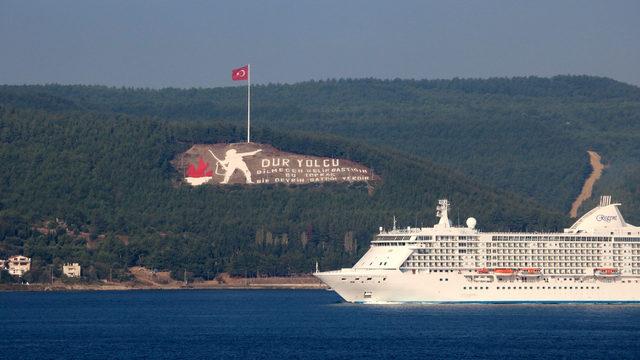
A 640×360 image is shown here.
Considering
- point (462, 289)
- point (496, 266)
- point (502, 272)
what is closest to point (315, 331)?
point (462, 289)

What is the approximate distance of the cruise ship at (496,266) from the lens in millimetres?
141250

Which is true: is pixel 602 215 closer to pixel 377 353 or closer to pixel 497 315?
pixel 497 315

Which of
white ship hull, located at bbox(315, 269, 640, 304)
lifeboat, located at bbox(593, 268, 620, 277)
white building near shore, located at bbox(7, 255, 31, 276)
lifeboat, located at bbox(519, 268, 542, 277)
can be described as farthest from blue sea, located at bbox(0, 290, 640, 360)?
white building near shore, located at bbox(7, 255, 31, 276)

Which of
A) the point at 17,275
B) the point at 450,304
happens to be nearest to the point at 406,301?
the point at 450,304

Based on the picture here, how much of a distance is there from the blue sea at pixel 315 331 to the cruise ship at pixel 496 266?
4.89ft

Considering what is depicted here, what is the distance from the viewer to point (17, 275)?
654ft

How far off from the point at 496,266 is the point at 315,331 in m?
27.2

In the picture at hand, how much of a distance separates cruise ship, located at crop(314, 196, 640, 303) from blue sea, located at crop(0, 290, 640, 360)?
149cm

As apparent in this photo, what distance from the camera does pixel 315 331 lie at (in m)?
122

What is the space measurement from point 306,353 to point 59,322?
33.3m

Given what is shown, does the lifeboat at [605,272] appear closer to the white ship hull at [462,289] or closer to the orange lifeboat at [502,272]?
the white ship hull at [462,289]

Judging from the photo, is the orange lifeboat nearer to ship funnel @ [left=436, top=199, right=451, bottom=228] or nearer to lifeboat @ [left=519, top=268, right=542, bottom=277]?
lifeboat @ [left=519, top=268, right=542, bottom=277]

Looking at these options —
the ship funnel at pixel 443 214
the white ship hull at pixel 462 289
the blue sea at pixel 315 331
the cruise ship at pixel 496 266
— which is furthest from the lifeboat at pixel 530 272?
the ship funnel at pixel 443 214

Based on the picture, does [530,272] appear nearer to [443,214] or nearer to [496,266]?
[496,266]
